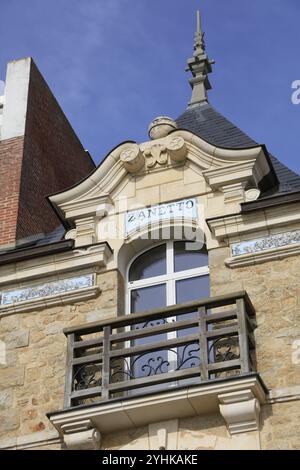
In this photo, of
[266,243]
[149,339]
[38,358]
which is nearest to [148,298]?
[149,339]

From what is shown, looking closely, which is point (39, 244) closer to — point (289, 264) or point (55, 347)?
point (55, 347)

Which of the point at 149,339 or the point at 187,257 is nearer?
the point at 149,339

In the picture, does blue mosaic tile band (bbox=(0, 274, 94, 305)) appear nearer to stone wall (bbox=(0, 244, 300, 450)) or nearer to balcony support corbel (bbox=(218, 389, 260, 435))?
stone wall (bbox=(0, 244, 300, 450))

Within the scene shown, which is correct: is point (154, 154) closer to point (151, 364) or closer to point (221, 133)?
point (221, 133)

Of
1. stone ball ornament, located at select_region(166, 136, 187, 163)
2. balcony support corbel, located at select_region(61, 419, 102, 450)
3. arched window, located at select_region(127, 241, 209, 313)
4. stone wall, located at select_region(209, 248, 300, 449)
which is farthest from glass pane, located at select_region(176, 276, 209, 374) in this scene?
stone ball ornament, located at select_region(166, 136, 187, 163)

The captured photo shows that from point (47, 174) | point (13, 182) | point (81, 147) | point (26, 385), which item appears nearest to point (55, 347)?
point (26, 385)

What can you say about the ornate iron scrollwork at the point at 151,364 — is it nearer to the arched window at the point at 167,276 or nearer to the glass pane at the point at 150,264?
the arched window at the point at 167,276

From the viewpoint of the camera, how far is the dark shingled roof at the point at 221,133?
13438 mm

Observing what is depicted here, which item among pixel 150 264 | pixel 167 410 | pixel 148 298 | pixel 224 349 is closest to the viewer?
pixel 167 410

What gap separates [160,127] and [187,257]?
6.58 ft

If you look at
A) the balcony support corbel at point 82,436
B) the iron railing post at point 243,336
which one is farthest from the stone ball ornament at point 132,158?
the balcony support corbel at point 82,436

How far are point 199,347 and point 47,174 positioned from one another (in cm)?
695

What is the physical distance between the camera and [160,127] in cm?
1398

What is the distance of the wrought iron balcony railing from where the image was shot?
36.1ft
